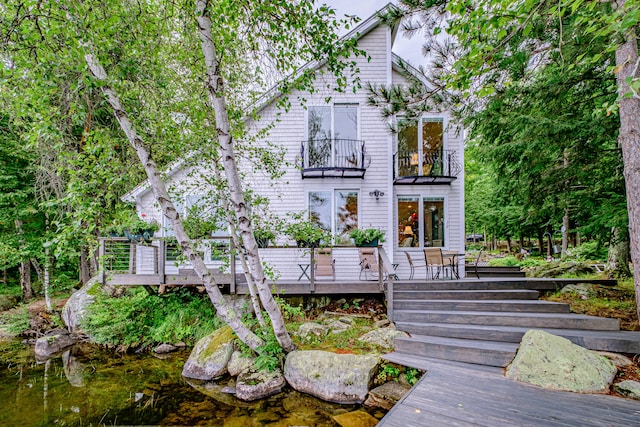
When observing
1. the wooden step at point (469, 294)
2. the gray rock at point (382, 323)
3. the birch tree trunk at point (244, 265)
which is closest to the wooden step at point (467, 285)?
the wooden step at point (469, 294)

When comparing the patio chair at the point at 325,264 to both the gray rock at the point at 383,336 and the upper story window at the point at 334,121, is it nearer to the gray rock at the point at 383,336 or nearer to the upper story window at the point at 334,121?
the gray rock at the point at 383,336

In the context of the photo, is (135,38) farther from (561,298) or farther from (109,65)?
(561,298)

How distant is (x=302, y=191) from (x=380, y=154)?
255 centimetres

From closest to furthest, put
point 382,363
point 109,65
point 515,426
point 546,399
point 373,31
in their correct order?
point 515,426, point 546,399, point 109,65, point 382,363, point 373,31

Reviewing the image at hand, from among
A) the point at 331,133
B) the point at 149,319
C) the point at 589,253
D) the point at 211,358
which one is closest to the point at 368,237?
the point at 331,133

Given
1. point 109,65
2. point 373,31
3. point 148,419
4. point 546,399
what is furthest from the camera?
point 373,31

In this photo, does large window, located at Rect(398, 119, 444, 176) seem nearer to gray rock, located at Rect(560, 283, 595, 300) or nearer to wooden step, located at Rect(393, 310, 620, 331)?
gray rock, located at Rect(560, 283, 595, 300)

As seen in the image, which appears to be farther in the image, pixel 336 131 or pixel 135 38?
pixel 336 131

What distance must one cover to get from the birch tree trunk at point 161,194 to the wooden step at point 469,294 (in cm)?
310

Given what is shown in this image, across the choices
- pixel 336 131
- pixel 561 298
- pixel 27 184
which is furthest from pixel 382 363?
pixel 27 184

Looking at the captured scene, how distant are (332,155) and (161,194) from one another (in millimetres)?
5341

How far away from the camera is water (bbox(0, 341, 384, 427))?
414 centimetres

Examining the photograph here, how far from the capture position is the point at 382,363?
4633mm

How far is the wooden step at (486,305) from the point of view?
5219 mm
